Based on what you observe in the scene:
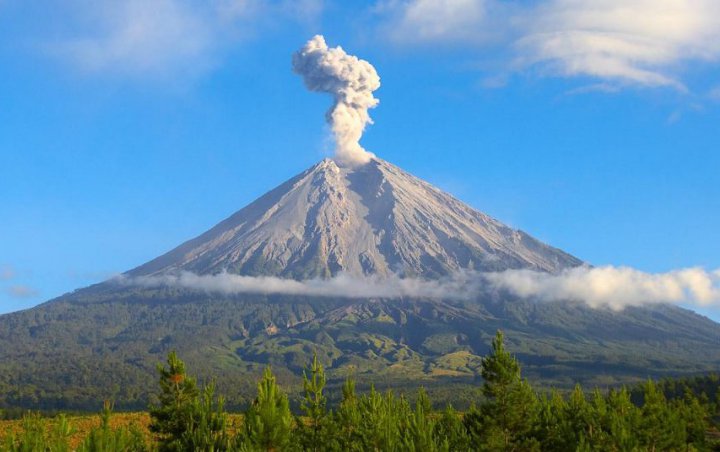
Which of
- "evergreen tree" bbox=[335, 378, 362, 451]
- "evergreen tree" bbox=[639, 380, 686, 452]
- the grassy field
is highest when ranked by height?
"evergreen tree" bbox=[335, 378, 362, 451]

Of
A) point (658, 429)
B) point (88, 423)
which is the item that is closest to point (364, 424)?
point (658, 429)

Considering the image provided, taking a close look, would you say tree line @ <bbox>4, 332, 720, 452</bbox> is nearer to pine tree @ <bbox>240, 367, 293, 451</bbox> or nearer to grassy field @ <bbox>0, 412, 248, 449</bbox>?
pine tree @ <bbox>240, 367, 293, 451</bbox>

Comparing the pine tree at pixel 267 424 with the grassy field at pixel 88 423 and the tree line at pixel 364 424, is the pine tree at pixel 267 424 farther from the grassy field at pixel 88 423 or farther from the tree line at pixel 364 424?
the grassy field at pixel 88 423

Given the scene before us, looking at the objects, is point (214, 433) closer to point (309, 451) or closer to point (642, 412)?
point (309, 451)

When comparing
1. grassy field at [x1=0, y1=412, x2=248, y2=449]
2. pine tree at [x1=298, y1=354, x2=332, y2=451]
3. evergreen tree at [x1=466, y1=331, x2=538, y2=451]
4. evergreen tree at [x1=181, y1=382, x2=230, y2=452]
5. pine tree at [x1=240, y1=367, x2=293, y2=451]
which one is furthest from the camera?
grassy field at [x1=0, y1=412, x2=248, y2=449]

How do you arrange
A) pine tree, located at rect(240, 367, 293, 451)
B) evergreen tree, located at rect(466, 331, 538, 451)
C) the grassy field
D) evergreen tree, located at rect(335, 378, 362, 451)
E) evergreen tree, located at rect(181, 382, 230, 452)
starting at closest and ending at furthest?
pine tree, located at rect(240, 367, 293, 451) < evergreen tree, located at rect(335, 378, 362, 451) < evergreen tree, located at rect(181, 382, 230, 452) < evergreen tree, located at rect(466, 331, 538, 451) < the grassy field

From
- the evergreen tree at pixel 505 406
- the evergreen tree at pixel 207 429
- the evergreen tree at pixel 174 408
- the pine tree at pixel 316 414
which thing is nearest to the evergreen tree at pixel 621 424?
the evergreen tree at pixel 505 406

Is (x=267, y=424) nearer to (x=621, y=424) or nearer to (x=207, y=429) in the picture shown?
(x=207, y=429)

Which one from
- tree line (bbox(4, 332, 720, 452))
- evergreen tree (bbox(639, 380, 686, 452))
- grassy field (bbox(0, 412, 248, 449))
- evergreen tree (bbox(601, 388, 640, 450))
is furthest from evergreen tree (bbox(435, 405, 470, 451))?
grassy field (bbox(0, 412, 248, 449))

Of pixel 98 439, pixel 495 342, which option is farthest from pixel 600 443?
pixel 98 439
